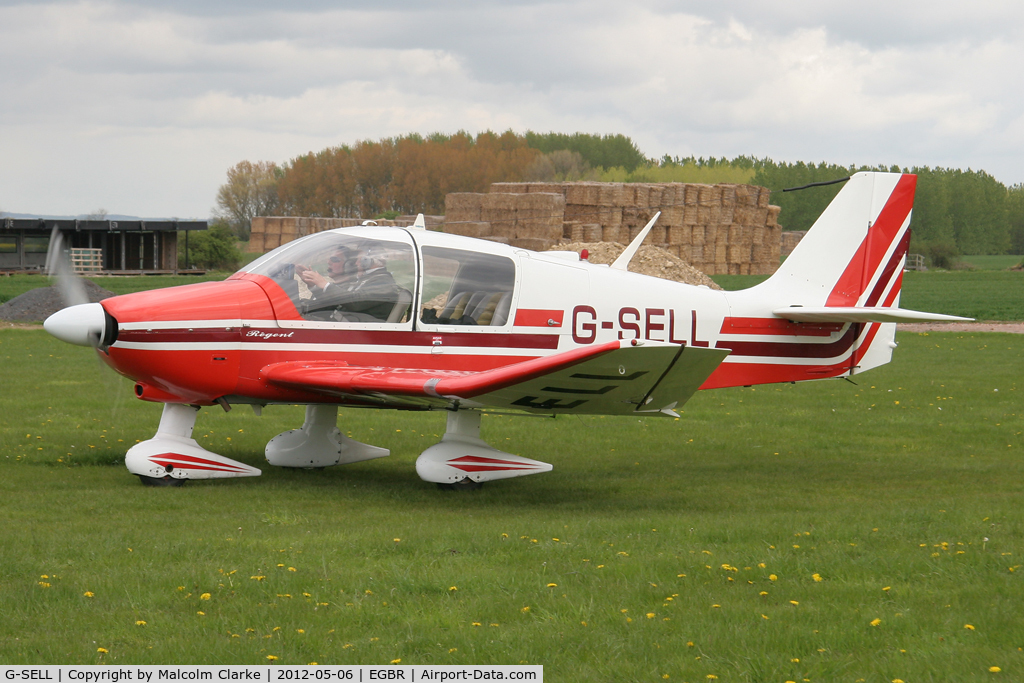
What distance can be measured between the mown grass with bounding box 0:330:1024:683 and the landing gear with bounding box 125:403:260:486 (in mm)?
166

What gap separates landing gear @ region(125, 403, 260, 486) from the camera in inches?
346

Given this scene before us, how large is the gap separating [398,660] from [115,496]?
15.1 feet

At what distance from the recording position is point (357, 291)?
9.01 m

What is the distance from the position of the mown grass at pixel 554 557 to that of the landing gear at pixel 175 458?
6.5 inches

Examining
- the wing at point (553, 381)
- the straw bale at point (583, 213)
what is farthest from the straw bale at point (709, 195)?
the wing at point (553, 381)

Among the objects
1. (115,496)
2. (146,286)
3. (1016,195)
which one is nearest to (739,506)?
(115,496)

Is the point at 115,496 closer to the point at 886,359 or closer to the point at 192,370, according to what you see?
the point at 192,370

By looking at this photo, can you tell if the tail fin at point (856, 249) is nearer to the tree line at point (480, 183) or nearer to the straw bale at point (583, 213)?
the straw bale at point (583, 213)

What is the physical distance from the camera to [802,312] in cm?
998

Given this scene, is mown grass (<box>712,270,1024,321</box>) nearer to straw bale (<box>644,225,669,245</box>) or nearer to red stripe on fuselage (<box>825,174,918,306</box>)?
straw bale (<box>644,225,669,245</box>)

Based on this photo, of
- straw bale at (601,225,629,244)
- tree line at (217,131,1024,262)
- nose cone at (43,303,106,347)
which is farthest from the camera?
tree line at (217,131,1024,262)

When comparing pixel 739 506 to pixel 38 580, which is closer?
→ pixel 38 580

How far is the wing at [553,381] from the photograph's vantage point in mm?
7426

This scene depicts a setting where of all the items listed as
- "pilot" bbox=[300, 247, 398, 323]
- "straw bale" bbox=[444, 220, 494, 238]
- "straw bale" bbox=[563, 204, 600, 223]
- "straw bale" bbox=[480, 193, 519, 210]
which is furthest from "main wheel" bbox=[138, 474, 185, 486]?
"straw bale" bbox=[563, 204, 600, 223]
